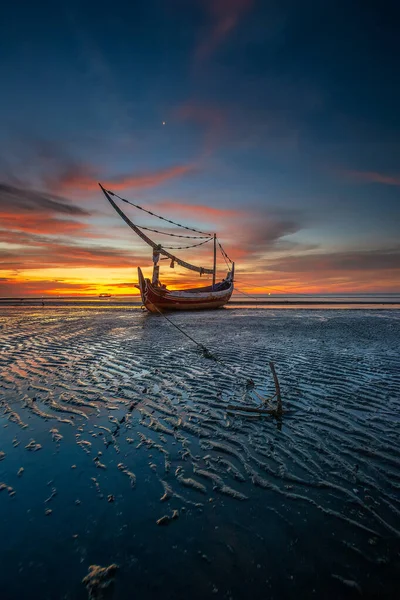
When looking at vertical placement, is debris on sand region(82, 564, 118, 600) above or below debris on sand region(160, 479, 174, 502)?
below

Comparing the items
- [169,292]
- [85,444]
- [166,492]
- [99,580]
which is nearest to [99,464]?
[85,444]

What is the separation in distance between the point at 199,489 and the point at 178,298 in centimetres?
3237

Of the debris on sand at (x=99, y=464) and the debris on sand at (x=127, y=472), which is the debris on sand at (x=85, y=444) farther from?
the debris on sand at (x=127, y=472)

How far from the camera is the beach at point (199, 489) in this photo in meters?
2.37

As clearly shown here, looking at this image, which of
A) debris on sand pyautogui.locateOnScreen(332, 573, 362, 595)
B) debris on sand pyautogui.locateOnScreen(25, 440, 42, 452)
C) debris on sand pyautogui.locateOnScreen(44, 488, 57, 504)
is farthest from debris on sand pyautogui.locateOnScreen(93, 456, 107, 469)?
debris on sand pyautogui.locateOnScreen(332, 573, 362, 595)

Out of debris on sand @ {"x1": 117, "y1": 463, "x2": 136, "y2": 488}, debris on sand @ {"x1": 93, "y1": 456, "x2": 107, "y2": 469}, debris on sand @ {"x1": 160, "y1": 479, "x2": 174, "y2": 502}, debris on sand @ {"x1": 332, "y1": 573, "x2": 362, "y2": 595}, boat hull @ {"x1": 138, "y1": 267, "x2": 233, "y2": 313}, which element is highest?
boat hull @ {"x1": 138, "y1": 267, "x2": 233, "y2": 313}

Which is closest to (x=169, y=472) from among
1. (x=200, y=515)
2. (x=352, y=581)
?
(x=200, y=515)

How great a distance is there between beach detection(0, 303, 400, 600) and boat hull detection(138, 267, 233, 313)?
2248 cm

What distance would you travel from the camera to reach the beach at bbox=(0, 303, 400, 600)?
2.37 metres

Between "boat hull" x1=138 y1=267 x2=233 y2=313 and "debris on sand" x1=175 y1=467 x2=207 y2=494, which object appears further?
"boat hull" x1=138 y1=267 x2=233 y2=313

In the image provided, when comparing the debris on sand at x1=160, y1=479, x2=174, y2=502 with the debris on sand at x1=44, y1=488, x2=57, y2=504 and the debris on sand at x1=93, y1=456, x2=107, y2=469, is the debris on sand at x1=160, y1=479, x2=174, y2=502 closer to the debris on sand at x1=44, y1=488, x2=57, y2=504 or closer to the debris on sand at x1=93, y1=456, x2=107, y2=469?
the debris on sand at x1=93, y1=456, x2=107, y2=469

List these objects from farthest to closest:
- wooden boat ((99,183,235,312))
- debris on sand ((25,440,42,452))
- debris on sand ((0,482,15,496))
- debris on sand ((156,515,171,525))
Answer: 1. wooden boat ((99,183,235,312))
2. debris on sand ((25,440,42,452))
3. debris on sand ((0,482,15,496))
4. debris on sand ((156,515,171,525))

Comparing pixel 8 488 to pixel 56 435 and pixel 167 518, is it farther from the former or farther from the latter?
pixel 167 518

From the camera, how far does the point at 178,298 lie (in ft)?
117
